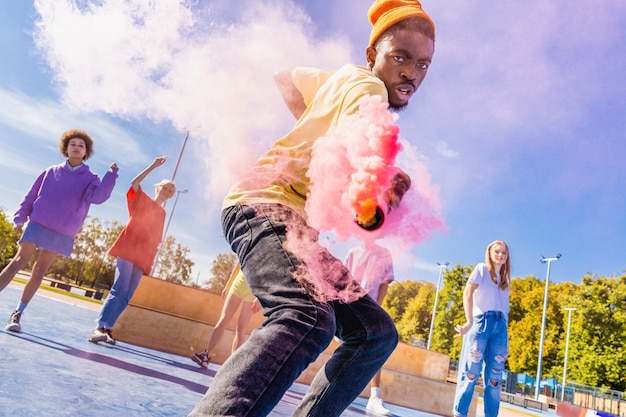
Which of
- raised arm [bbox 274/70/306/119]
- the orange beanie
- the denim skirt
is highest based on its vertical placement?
the orange beanie

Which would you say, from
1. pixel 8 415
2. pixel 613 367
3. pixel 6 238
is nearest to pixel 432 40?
pixel 8 415

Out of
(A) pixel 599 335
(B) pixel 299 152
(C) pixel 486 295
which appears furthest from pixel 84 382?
(A) pixel 599 335

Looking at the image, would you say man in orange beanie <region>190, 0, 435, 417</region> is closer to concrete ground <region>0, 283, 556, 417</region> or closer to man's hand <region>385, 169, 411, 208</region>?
man's hand <region>385, 169, 411, 208</region>

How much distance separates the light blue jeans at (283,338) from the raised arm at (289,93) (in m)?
0.77

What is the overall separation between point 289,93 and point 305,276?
1.15m

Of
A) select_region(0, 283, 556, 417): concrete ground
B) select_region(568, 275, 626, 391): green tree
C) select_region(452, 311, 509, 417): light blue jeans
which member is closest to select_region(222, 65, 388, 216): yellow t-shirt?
select_region(0, 283, 556, 417): concrete ground

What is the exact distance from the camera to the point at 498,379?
177 inches

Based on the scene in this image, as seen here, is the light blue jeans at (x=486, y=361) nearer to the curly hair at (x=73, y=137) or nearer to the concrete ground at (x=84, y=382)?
the concrete ground at (x=84, y=382)

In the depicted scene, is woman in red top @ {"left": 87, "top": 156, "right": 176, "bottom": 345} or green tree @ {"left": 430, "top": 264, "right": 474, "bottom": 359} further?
green tree @ {"left": 430, "top": 264, "right": 474, "bottom": 359}

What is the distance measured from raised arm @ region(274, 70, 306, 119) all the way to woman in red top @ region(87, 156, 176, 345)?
275 cm

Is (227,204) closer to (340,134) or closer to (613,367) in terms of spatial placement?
(340,134)

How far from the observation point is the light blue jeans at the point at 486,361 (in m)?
4.49

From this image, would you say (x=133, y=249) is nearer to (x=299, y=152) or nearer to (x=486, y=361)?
(x=299, y=152)

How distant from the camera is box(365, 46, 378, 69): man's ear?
198 cm
